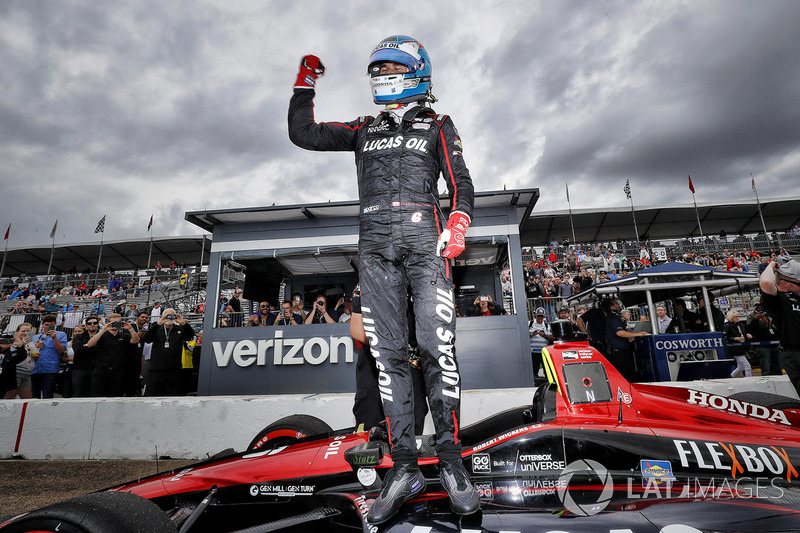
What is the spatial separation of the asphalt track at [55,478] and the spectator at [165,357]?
2.21 meters

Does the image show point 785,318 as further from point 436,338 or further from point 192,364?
point 192,364

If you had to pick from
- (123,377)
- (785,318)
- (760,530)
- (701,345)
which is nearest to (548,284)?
(701,345)

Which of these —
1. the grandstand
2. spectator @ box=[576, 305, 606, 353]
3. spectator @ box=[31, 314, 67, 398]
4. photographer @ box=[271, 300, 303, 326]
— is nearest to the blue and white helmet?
spectator @ box=[576, 305, 606, 353]

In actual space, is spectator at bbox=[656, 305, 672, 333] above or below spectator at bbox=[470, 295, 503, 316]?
below

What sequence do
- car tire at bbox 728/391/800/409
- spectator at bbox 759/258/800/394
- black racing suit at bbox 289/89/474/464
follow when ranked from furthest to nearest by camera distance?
spectator at bbox 759/258/800/394, car tire at bbox 728/391/800/409, black racing suit at bbox 289/89/474/464

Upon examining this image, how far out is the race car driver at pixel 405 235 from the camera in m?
1.83

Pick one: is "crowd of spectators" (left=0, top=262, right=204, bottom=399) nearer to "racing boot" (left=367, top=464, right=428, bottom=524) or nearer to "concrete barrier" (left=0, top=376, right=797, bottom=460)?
"concrete barrier" (left=0, top=376, right=797, bottom=460)

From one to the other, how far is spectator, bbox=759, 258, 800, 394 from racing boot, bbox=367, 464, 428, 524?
3.79m

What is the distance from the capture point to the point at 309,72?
8.13ft

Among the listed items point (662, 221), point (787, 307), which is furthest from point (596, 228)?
point (787, 307)

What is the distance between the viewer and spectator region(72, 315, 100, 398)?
22.8ft

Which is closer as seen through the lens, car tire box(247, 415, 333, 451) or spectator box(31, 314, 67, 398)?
car tire box(247, 415, 333, 451)

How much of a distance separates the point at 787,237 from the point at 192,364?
21177 millimetres
